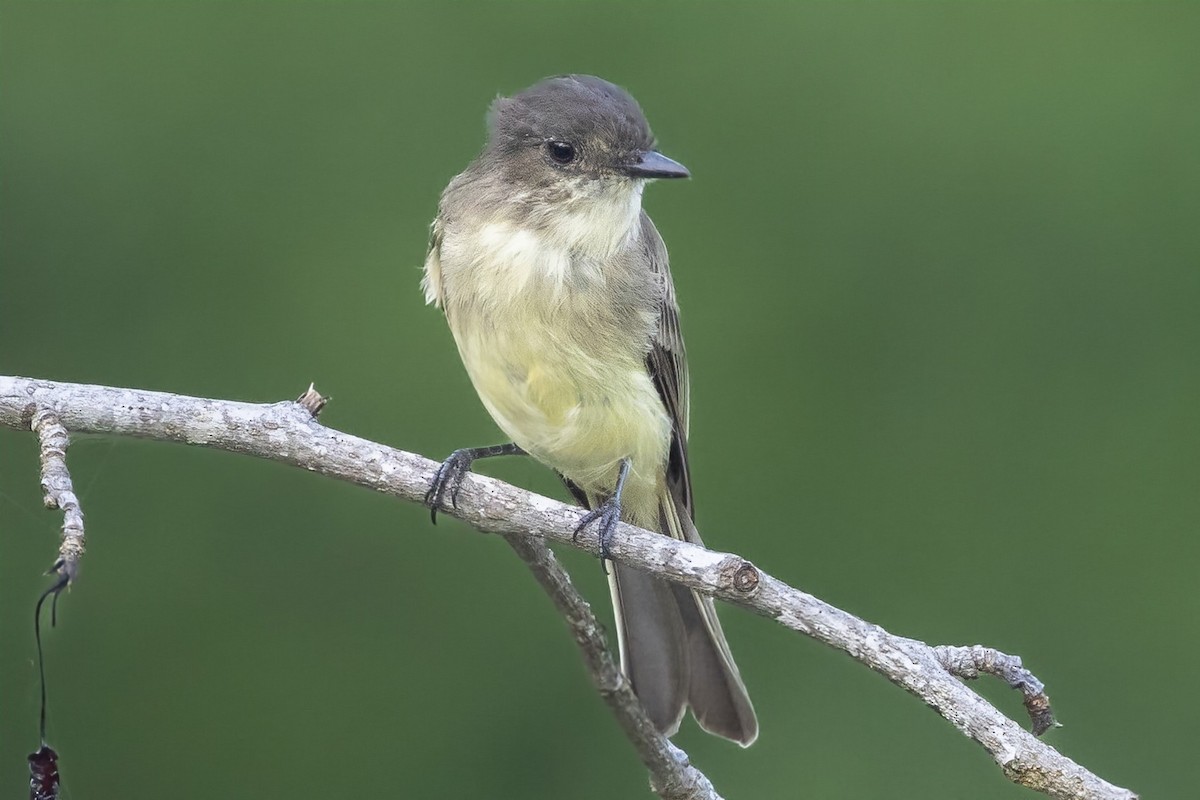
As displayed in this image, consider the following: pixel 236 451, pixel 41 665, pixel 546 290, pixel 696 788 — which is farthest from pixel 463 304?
pixel 41 665

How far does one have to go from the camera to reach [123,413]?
7.76 ft

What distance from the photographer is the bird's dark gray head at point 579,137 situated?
9.83 ft

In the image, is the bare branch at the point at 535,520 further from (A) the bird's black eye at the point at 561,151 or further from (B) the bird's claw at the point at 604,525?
(A) the bird's black eye at the point at 561,151

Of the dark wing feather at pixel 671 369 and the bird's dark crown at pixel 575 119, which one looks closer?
the bird's dark crown at pixel 575 119

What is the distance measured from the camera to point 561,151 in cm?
304

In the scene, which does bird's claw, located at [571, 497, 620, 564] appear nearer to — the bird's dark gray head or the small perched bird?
the small perched bird

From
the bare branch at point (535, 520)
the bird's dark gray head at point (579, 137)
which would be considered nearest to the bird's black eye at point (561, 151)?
the bird's dark gray head at point (579, 137)

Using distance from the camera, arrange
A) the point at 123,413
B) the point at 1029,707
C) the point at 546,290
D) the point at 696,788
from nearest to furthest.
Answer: the point at 1029,707, the point at 123,413, the point at 696,788, the point at 546,290

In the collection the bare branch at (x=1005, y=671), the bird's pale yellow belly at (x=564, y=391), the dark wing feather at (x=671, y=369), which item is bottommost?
the bare branch at (x=1005, y=671)

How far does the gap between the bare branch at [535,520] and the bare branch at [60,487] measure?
0.08 meters

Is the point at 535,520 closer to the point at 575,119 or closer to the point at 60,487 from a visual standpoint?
the point at 60,487

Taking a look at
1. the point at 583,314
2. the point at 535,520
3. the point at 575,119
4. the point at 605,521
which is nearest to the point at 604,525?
the point at 605,521

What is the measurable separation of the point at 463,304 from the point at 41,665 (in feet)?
4.73

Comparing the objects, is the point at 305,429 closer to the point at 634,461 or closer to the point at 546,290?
the point at 546,290
